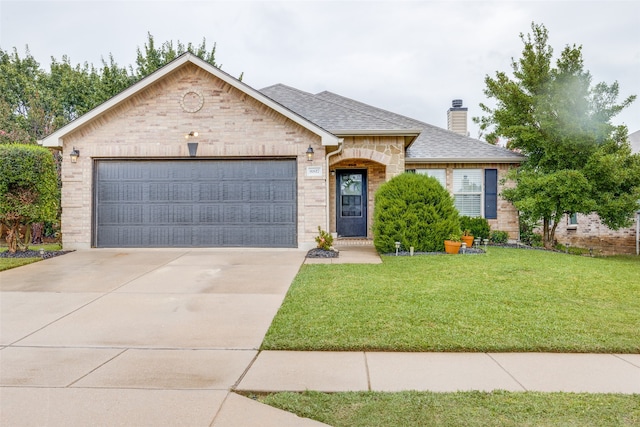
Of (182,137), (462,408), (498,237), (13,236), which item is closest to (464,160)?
(498,237)

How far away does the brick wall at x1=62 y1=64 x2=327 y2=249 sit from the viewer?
1071 centimetres

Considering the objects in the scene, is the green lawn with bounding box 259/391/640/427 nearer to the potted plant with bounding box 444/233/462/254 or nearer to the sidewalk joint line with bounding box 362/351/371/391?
the sidewalk joint line with bounding box 362/351/371/391

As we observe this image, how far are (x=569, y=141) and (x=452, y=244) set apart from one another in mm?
5244

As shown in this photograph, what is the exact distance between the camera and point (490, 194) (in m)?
13.5

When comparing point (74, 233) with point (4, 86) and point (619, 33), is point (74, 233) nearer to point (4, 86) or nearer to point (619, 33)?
point (4, 86)

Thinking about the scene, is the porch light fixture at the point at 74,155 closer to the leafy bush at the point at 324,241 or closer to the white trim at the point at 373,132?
the leafy bush at the point at 324,241

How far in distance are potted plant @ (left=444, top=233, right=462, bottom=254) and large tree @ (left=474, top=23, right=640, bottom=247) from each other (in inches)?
125

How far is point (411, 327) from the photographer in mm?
4551

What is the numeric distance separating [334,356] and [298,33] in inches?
751

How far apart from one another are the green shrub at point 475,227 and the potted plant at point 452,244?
2728mm

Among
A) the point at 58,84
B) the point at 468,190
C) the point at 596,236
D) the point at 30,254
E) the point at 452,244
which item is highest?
the point at 58,84

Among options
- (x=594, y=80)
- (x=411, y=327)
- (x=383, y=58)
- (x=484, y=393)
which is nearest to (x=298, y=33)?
(x=383, y=58)

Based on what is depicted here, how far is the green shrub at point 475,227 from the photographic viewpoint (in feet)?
42.2

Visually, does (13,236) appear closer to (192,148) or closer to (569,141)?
(192,148)
